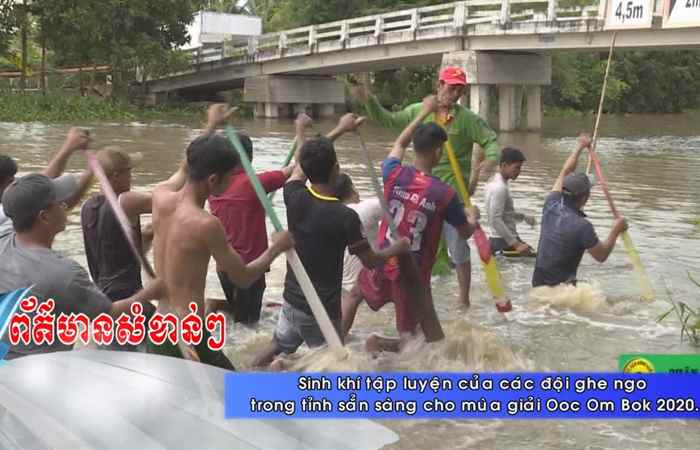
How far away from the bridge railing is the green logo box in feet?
75.7

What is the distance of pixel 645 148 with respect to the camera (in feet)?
79.3

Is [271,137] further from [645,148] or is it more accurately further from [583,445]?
[583,445]

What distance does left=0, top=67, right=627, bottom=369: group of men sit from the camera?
335 cm

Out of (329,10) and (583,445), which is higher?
(329,10)

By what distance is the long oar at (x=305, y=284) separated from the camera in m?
4.07

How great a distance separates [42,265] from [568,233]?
4.14 metres

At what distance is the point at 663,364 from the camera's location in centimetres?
412

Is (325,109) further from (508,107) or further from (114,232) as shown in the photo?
(114,232)

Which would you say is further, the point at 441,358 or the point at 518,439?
the point at 441,358

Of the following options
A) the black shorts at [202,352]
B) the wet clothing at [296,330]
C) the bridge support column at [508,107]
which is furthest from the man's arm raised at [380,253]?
the bridge support column at [508,107]

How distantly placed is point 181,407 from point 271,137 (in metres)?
23.0

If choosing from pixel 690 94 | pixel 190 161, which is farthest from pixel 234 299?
pixel 690 94

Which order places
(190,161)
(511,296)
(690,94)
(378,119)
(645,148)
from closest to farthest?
(190,161) → (378,119) → (511,296) → (645,148) → (690,94)

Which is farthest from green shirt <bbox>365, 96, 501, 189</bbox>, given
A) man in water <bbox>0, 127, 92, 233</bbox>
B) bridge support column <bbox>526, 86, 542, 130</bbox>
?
bridge support column <bbox>526, 86, 542, 130</bbox>
